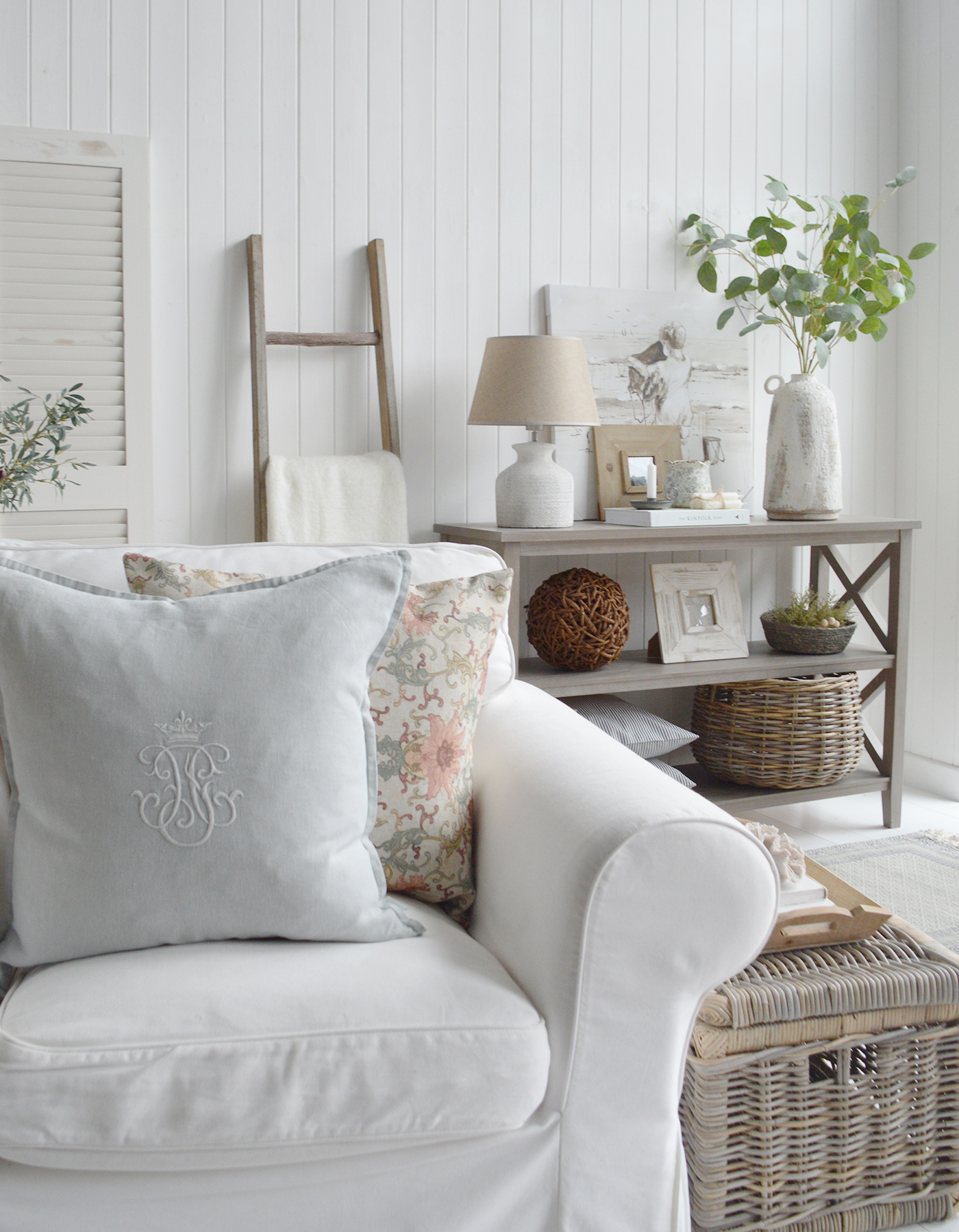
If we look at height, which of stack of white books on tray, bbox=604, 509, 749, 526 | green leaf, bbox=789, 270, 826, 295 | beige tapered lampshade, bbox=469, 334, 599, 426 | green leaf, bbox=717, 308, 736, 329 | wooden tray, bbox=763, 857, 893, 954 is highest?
green leaf, bbox=789, 270, 826, 295

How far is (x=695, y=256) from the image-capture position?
3.02 metres

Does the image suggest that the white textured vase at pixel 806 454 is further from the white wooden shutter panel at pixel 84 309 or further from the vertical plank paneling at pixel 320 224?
the white wooden shutter panel at pixel 84 309

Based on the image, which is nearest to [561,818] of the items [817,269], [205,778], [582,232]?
[205,778]

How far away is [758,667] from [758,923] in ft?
5.42

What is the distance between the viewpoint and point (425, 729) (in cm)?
137

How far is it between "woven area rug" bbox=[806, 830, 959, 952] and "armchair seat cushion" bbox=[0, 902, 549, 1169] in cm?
147

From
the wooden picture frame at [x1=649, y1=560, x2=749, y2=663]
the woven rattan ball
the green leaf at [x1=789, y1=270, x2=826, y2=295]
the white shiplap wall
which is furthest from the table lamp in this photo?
the green leaf at [x1=789, y1=270, x2=826, y2=295]

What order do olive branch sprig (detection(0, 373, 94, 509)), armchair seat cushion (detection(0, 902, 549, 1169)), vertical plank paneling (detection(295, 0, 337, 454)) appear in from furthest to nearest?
vertical plank paneling (detection(295, 0, 337, 454))
olive branch sprig (detection(0, 373, 94, 509))
armchair seat cushion (detection(0, 902, 549, 1169))

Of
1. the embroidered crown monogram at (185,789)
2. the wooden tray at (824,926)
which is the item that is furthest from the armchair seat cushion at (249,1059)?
the wooden tray at (824,926)

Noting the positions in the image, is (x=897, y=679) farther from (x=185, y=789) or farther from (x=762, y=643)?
(x=185, y=789)

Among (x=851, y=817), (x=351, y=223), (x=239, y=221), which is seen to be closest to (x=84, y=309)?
(x=239, y=221)

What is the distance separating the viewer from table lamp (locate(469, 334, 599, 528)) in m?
2.45

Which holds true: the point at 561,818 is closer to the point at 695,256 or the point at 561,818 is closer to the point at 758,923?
the point at 758,923

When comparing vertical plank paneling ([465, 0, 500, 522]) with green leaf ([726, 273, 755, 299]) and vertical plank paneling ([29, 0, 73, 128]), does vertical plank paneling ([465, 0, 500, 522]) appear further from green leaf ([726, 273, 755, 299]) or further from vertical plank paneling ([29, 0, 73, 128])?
vertical plank paneling ([29, 0, 73, 128])
